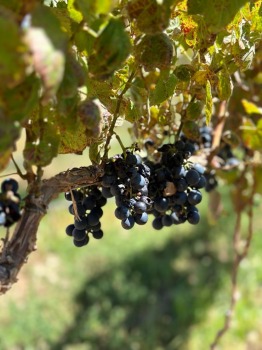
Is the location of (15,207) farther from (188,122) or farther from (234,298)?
(234,298)

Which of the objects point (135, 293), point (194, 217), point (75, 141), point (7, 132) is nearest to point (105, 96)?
point (75, 141)

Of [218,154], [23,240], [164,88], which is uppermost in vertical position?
[218,154]

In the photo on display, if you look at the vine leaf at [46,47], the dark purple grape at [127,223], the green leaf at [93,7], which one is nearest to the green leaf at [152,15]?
the green leaf at [93,7]

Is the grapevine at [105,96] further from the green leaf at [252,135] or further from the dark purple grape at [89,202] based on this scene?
the green leaf at [252,135]

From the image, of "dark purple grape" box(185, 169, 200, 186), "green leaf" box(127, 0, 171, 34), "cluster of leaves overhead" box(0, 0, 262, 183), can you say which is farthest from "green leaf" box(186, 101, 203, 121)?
"green leaf" box(127, 0, 171, 34)

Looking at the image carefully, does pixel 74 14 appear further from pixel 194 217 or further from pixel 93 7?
pixel 194 217

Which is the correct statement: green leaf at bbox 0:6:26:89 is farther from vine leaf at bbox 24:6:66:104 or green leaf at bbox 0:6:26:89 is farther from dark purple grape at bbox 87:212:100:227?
dark purple grape at bbox 87:212:100:227

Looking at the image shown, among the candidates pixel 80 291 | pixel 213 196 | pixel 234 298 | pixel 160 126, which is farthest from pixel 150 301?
pixel 160 126
